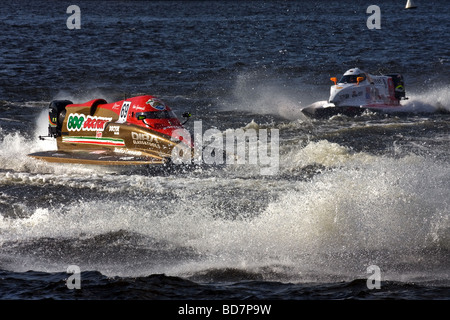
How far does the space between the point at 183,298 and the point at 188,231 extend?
2.75 meters

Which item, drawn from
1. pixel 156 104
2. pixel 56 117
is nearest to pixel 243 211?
pixel 156 104

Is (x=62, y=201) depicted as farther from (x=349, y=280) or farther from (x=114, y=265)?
(x=349, y=280)

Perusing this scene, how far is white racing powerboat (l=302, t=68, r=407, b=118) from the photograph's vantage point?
75.0ft

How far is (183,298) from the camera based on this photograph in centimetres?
836

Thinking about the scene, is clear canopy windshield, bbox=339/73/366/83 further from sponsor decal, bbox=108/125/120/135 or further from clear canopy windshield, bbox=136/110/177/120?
sponsor decal, bbox=108/125/120/135

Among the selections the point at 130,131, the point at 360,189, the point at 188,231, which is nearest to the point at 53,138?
the point at 130,131

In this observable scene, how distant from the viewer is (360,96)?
2341 centimetres

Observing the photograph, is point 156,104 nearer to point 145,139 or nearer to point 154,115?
point 154,115

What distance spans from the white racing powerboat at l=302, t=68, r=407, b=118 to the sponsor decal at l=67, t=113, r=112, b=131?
30.1 ft

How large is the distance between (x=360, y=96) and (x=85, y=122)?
11087 millimetres

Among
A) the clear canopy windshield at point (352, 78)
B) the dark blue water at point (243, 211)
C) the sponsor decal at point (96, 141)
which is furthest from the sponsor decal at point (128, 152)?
the clear canopy windshield at point (352, 78)

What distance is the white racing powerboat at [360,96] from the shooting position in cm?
2288

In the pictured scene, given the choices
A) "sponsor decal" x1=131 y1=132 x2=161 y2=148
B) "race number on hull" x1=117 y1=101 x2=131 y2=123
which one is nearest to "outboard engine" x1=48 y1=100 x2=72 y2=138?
"race number on hull" x1=117 y1=101 x2=131 y2=123

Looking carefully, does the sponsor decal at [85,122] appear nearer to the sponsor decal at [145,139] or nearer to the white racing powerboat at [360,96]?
the sponsor decal at [145,139]
